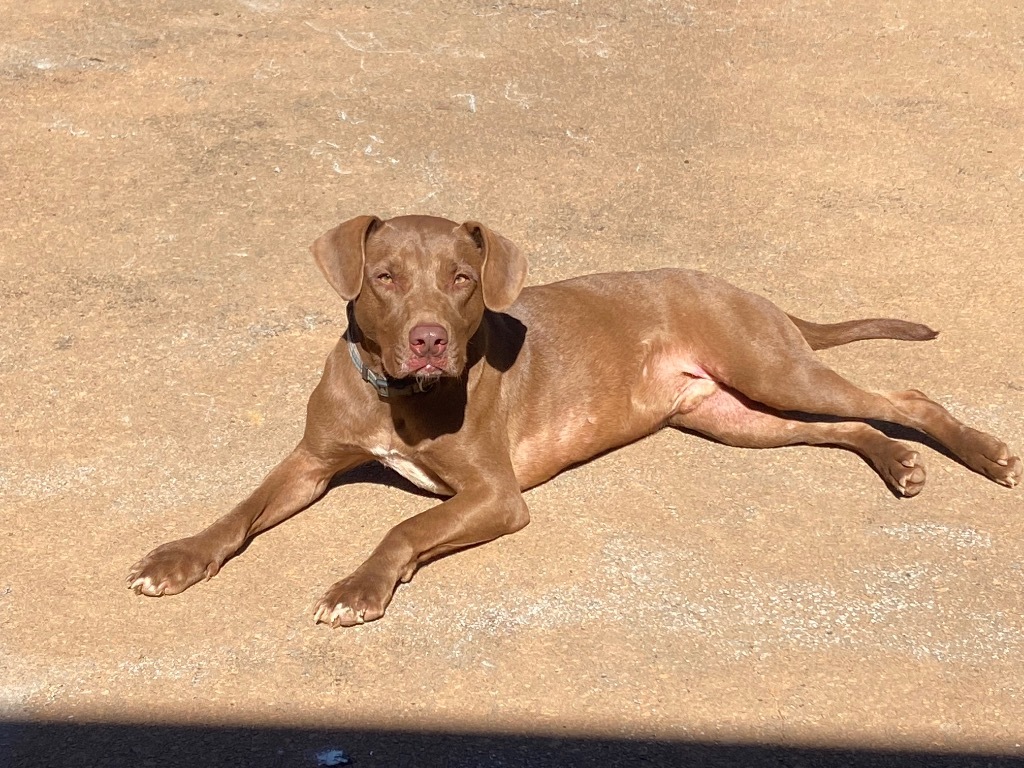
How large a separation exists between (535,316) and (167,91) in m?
4.36

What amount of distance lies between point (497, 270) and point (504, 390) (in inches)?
25.5

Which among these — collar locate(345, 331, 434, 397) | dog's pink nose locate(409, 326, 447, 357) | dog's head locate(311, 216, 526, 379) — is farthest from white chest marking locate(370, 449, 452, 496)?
dog's pink nose locate(409, 326, 447, 357)

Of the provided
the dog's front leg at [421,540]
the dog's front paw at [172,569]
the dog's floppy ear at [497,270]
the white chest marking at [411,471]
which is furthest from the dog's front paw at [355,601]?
the dog's floppy ear at [497,270]

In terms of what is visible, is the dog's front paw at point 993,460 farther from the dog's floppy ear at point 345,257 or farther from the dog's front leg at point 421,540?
the dog's floppy ear at point 345,257

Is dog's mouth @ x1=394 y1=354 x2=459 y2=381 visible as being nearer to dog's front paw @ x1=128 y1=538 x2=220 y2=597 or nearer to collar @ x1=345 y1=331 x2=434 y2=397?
collar @ x1=345 y1=331 x2=434 y2=397

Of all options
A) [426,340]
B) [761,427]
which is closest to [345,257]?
[426,340]

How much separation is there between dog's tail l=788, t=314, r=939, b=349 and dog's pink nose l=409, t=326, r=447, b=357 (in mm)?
2433

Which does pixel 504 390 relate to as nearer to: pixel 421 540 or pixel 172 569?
pixel 421 540

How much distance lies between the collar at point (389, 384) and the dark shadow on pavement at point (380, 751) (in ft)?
4.88

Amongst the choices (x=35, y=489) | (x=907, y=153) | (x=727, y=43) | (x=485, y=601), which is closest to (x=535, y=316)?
(x=485, y=601)

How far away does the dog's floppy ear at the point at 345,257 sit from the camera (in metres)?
4.76

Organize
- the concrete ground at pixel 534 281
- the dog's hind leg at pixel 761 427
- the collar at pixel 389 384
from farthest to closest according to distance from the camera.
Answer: the dog's hind leg at pixel 761 427, the collar at pixel 389 384, the concrete ground at pixel 534 281

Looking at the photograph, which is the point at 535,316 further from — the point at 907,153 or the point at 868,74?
the point at 868,74

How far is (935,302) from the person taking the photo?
277 inches
